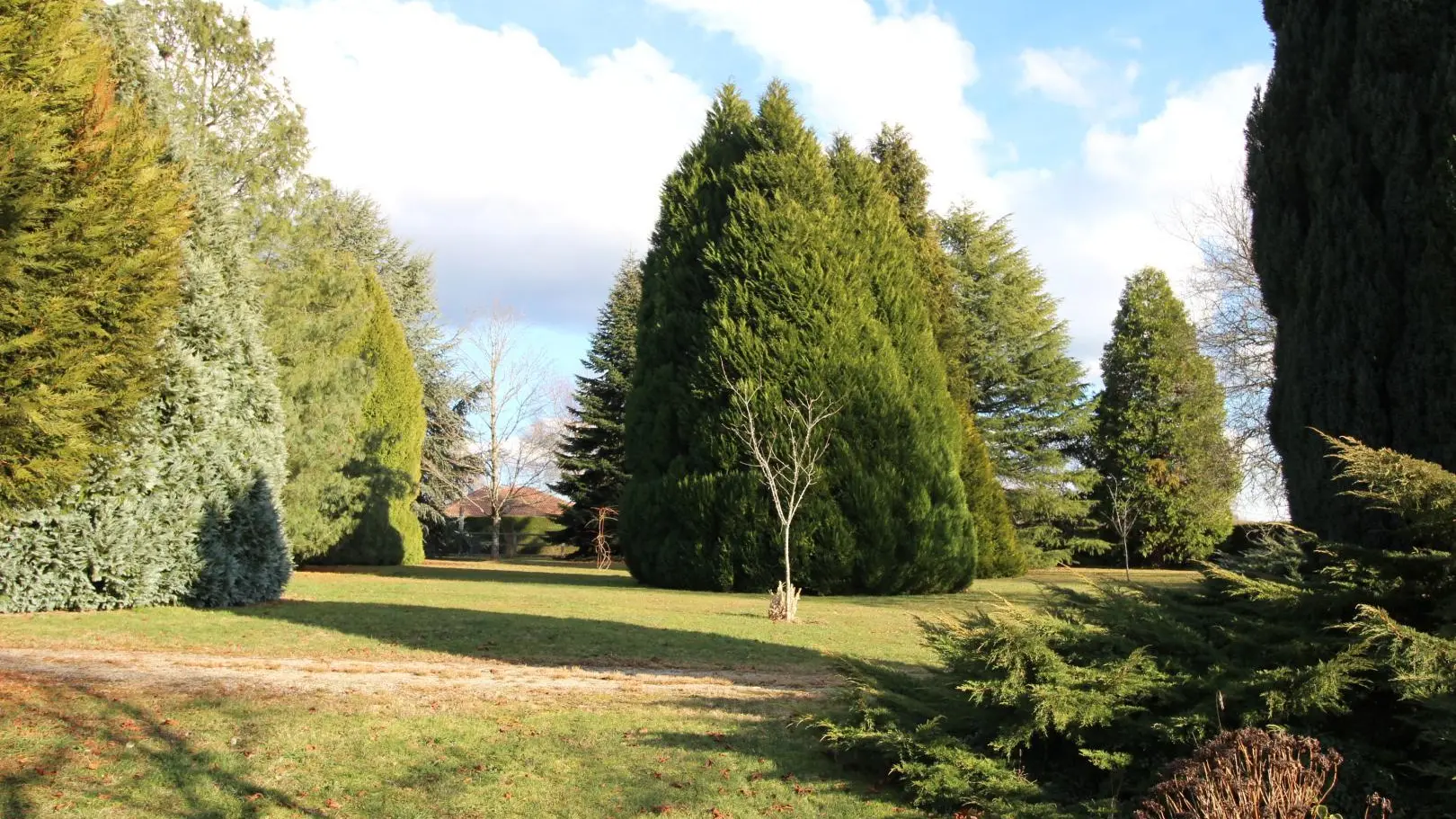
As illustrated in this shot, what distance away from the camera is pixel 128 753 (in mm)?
5648

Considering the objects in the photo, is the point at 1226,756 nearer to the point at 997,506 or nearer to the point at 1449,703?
the point at 1449,703

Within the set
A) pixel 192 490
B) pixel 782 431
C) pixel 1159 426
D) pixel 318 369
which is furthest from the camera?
pixel 1159 426

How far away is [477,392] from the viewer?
1634 inches

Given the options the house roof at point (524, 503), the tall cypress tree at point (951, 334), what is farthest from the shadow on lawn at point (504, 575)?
the house roof at point (524, 503)

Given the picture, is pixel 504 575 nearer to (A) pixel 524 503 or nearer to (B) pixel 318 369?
(B) pixel 318 369

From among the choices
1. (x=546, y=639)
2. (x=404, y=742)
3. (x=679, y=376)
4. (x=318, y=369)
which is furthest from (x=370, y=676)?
(x=318, y=369)

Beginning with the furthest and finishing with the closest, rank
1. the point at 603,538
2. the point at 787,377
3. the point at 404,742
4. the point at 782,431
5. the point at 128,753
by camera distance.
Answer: the point at 603,538 < the point at 787,377 < the point at 782,431 < the point at 404,742 < the point at 128,753

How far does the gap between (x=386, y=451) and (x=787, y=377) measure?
14865 mm

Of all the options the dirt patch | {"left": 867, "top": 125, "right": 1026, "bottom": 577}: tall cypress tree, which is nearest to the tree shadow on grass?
the dirt patch

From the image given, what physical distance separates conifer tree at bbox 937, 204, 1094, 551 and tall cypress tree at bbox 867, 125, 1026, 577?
6.94ft

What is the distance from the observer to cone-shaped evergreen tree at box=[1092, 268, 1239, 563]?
33500 millimetres

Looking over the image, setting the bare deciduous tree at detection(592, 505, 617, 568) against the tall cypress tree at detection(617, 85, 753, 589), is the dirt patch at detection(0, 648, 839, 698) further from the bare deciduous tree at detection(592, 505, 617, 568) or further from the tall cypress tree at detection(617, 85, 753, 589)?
the bare deciduous tree at detection(592, 505, 617, 568)

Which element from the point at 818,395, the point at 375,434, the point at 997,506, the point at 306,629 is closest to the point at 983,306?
the point at 997,506

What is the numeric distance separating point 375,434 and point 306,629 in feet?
60.4
